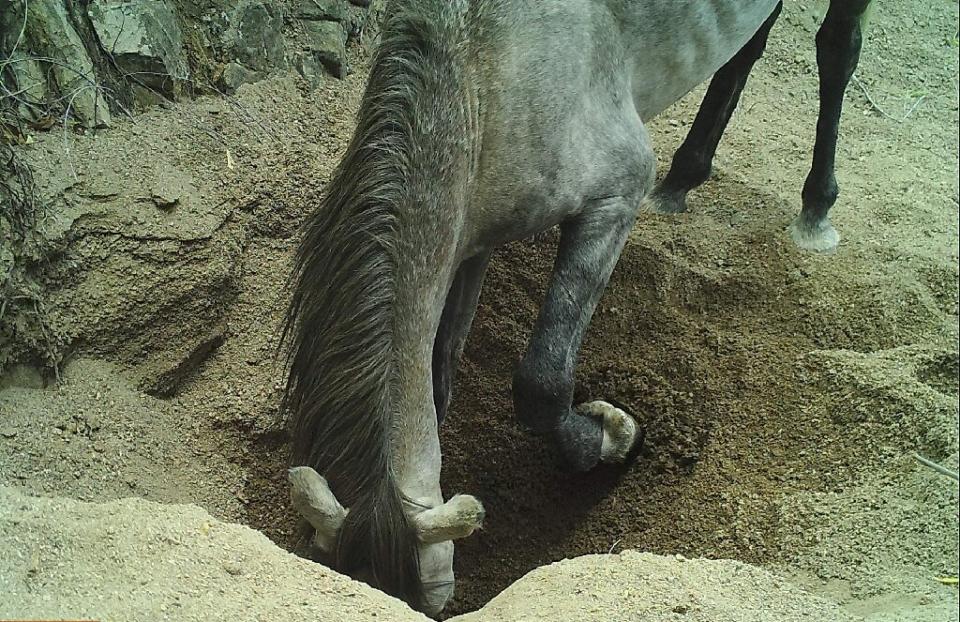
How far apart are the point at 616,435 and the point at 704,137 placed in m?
1.77

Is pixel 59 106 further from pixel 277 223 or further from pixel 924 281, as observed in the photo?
pixel 924 281

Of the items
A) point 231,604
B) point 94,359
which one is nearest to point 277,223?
point 94,359

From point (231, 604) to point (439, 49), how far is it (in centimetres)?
153

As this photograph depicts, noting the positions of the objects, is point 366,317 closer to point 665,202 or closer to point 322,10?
point 322,10

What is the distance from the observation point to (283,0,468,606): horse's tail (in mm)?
2176

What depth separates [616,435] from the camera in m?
3.22

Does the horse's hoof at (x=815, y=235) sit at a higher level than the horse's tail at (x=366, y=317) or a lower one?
lower

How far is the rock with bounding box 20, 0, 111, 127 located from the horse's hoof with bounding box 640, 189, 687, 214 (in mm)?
2444

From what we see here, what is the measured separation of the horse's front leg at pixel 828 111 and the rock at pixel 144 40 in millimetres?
2762

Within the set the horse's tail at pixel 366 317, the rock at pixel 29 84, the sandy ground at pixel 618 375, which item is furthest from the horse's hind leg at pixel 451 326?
the rock at pixel 29 84

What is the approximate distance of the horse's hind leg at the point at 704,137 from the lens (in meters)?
4.13

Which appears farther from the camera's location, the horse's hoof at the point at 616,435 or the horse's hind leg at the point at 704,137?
the horse's hind leg at the point at 704,137

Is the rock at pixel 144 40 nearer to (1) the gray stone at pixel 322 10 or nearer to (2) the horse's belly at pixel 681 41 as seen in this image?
(1) the gray stone at pixel 322 10

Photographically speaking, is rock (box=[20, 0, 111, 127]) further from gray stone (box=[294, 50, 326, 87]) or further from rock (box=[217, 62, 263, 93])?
gray stone (box=[294, 50, 326, 87])
